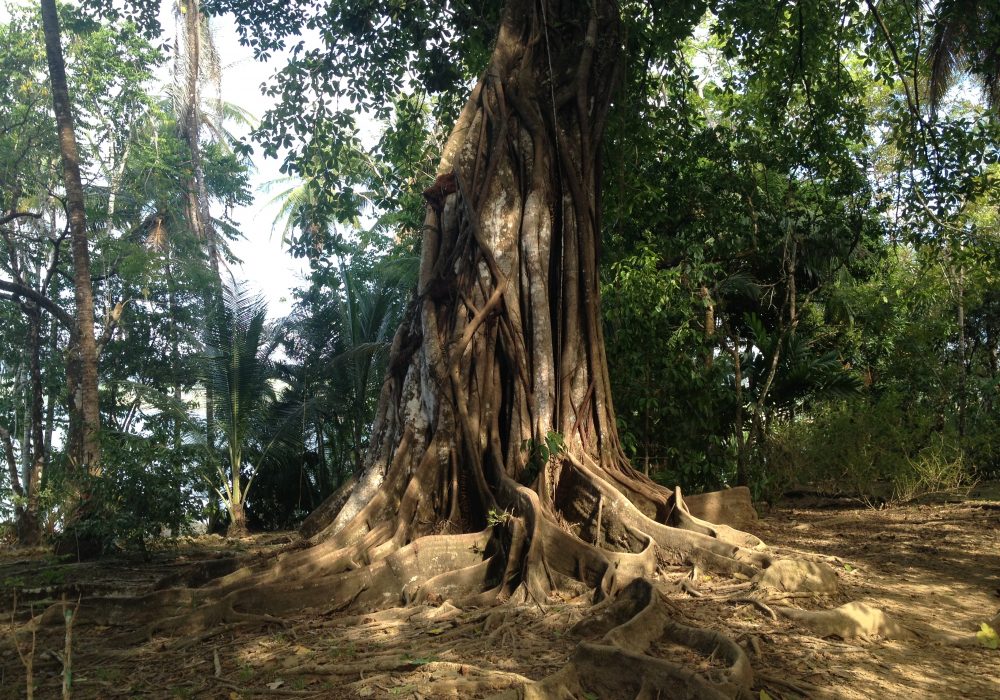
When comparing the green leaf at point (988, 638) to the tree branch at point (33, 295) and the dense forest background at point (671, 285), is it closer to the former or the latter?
the dense forest background at point (671, 285)

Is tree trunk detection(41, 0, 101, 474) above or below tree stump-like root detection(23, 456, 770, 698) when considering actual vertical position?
above

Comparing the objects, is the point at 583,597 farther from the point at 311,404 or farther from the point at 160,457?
the point at 311,404

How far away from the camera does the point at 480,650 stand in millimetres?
3775

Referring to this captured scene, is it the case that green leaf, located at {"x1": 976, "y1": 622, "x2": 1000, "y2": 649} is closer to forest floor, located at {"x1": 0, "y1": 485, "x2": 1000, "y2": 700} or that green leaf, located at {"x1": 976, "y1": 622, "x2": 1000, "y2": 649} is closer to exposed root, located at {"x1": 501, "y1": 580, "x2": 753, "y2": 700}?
forest floor, located at {"x1": 0, "y1": 485, "x2": 1000, "y2": 700}

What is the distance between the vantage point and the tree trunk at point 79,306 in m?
8.09

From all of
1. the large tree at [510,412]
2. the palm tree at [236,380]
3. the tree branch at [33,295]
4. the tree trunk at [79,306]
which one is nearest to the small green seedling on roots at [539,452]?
the large tree at [510,412]

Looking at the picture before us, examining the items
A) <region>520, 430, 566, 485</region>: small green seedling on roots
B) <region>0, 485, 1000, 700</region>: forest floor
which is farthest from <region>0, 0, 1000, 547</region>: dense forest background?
<region>0, 485, 1000, 700</region>: forest floor

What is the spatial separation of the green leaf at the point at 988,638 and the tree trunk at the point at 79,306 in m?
7.43

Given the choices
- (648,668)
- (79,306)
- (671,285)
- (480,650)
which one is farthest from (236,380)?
(648,668)

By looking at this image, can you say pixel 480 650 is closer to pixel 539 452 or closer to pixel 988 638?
pixel 539 452

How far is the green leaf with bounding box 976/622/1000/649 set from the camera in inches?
147

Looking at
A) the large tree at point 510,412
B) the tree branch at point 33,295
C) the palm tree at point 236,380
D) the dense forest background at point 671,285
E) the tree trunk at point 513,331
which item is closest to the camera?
the large tree at point 510,412

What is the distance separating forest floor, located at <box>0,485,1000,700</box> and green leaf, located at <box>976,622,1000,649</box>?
4 centimetres

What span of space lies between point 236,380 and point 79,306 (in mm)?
2726
